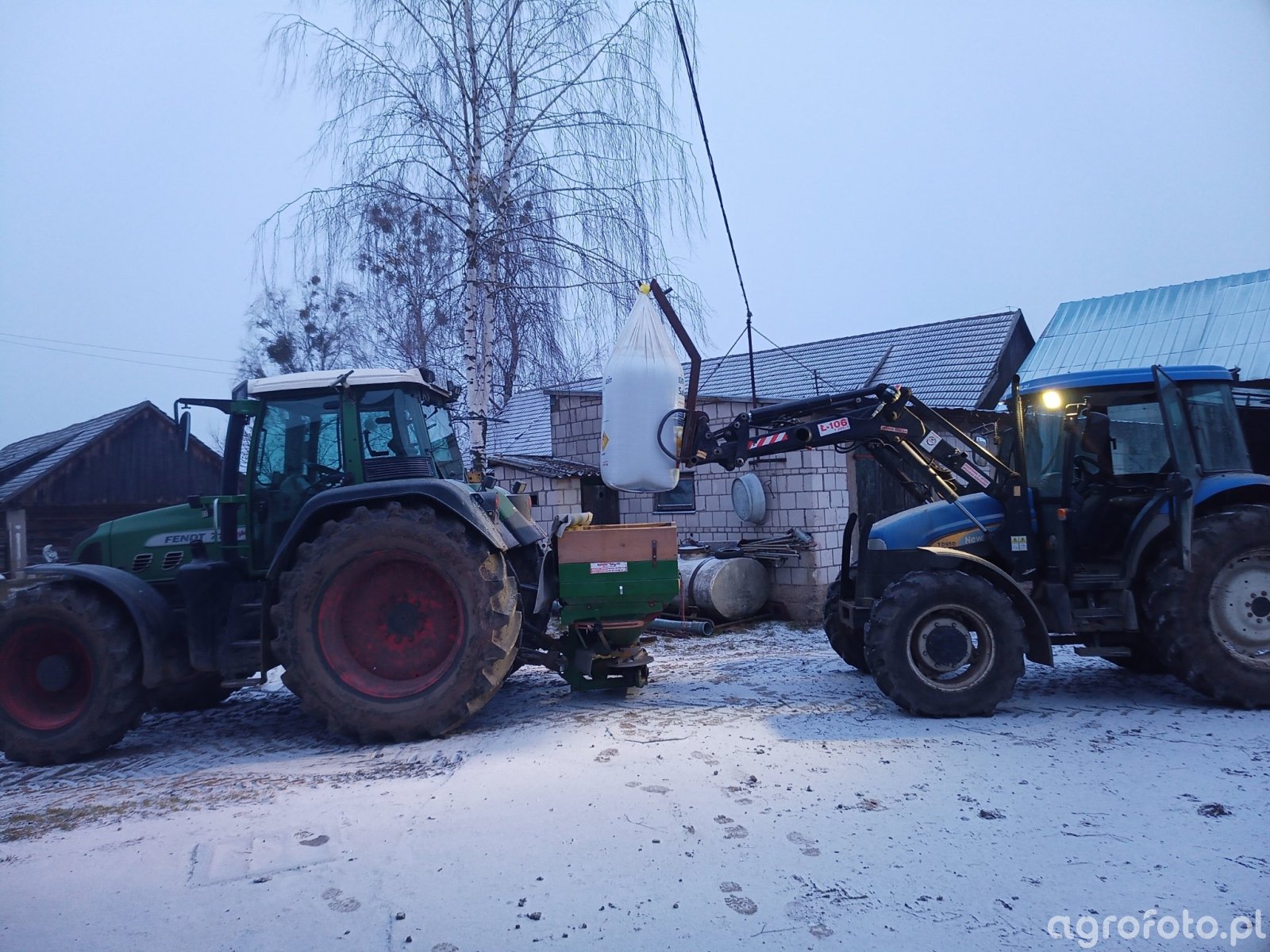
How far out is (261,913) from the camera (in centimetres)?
331

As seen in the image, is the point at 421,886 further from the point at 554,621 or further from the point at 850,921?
the point at 554,621

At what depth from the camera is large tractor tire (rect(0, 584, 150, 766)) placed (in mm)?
5523

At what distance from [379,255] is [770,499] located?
5.67 m

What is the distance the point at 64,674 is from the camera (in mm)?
5637

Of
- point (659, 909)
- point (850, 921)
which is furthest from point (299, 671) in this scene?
point (850, 921)

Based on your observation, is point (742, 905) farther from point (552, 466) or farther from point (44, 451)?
point (44, 451)

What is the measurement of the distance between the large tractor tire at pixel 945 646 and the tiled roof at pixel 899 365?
11276 mm

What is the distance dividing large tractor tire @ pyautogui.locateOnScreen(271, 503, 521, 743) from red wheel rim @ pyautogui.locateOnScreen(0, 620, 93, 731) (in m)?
1.36

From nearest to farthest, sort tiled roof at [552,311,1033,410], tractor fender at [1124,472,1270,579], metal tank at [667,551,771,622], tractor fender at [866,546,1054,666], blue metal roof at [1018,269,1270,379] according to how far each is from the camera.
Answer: tractor fender at [866,546,1054,666]
tractor fender at [1124,472,1270,579]
metal tank at [667,551,771,622]
blue metal roof at [1018,269,1270,379]
tiled roof at [552,311,1033,410]

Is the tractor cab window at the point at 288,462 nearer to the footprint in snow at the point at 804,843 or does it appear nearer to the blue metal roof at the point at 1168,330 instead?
the footprint in snow at the point at 804,843

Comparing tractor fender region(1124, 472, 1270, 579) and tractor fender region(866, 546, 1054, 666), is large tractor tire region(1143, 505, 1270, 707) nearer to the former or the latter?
tractor fender region(1124, 472, 1270, 579)

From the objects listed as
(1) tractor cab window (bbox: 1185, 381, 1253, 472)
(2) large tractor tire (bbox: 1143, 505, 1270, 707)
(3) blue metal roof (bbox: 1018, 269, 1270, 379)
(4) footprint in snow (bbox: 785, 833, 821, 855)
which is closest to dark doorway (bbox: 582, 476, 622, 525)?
(1) tractor cab window (bbox: 1185, 381, 1253, 472)

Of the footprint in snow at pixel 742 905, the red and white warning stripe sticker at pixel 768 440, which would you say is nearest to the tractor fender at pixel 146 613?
the footprint in snow at pixel 742 905

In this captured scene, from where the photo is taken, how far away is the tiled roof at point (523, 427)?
1997 cm
